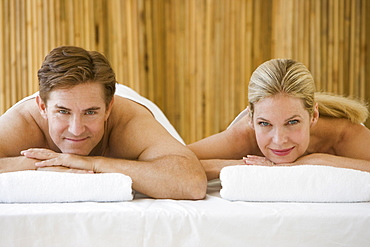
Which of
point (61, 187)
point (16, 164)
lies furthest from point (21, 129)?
point (61, 187)

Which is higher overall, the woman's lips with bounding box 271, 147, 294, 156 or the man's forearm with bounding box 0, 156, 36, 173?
the woman's lips with bounding box 271, 147, 294, 156

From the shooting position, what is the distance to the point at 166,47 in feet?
12.7

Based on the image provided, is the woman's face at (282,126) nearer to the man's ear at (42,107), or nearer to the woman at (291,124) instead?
the woman at (291,124)

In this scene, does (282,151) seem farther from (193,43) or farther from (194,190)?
(193,43)

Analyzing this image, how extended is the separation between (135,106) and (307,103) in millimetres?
736

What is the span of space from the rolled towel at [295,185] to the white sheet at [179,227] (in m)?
0.15

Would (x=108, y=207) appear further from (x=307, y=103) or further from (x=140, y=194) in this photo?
(x=307, y=103)

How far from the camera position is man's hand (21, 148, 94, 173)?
1821 millimetres

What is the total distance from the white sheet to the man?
267 mm

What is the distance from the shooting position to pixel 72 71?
1921 millimetres

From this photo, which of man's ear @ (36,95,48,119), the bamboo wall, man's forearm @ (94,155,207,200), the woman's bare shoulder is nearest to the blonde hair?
the woman's bare shoulder

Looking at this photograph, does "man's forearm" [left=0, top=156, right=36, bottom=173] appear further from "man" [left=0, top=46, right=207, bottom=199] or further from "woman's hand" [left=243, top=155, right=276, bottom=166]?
"woman's hand" [left=243, top=155, right=276, bottom=166]

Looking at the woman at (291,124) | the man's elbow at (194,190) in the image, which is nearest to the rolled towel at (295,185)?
the man's elbow at (194,190)

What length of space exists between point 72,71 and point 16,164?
14.9 inches
